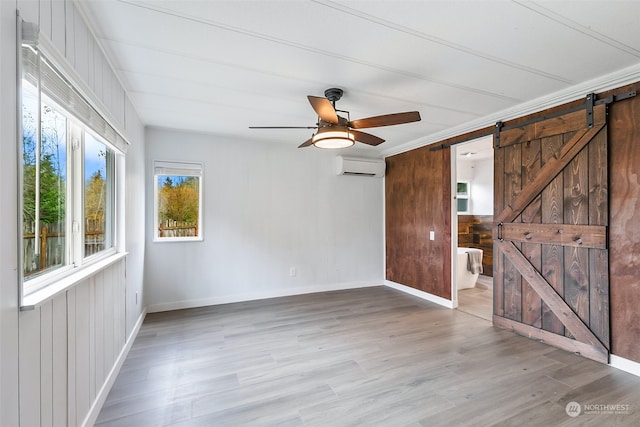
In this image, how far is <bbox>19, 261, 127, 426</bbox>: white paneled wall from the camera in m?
1.17

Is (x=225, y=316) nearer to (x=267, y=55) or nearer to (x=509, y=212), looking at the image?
(x=267, y=55)

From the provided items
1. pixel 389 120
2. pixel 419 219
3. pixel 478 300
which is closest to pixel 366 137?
pixel 389 120

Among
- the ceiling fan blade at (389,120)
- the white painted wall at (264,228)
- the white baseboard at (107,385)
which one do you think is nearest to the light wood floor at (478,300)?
the white painted wall at (264,228)

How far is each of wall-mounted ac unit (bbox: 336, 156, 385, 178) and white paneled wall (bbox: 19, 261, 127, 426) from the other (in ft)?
11.4

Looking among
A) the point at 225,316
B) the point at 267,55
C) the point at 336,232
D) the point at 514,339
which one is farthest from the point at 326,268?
the point at 267,55

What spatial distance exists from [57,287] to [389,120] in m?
2.43

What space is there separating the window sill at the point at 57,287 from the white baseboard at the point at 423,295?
12.9 ft

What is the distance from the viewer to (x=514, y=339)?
2984 mm

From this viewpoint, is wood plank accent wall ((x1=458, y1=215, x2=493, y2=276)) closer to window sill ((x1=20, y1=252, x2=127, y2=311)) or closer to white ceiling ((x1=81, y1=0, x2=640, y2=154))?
white ceiling ((x1=81, y1=0, x2=640, y2=154))

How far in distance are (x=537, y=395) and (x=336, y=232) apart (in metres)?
3.34

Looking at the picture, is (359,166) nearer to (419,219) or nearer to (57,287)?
(419,219)

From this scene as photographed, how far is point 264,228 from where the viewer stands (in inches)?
175

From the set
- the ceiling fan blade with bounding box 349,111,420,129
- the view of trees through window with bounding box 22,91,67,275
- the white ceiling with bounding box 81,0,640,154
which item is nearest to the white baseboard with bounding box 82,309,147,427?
the view of trees through window with bounding box 22,91,67,275

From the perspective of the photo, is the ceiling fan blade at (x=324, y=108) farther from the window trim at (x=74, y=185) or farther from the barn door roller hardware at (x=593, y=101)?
the barn door roller hardware at (x=593, y=101)
